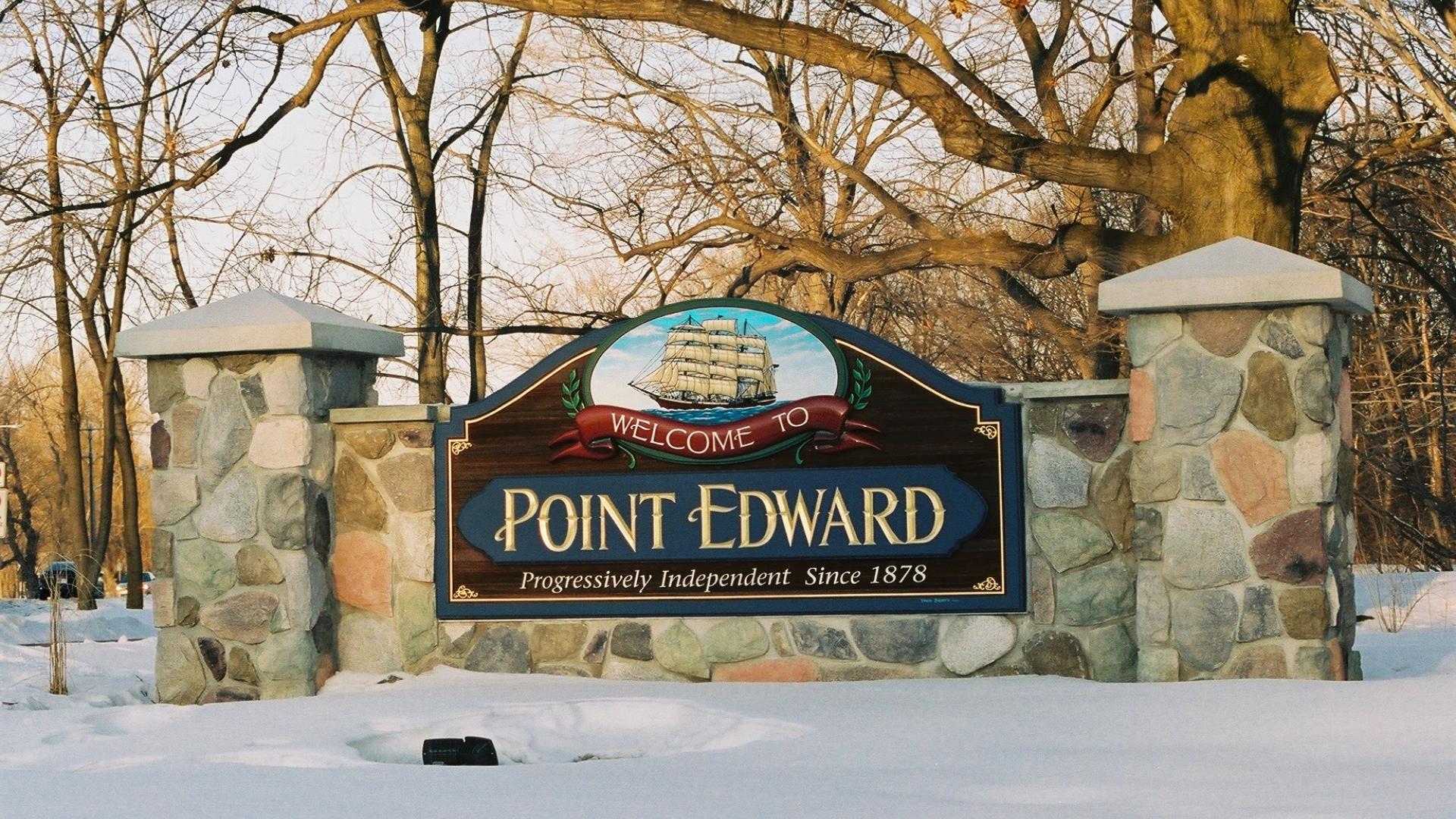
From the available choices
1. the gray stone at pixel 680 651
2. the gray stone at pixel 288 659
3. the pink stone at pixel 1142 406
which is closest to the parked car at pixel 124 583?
the gray stone at pixel 288 659

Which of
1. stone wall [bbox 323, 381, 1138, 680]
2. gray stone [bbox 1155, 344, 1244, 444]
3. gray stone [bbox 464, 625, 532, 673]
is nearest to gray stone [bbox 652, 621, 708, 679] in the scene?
stone wall [bbox 323, 381, 1138, 680]

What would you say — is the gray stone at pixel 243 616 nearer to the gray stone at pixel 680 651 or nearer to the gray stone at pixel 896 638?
the gray stone at pixel 680 651

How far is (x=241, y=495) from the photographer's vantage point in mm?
8039

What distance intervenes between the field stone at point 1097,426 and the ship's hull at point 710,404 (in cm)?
149

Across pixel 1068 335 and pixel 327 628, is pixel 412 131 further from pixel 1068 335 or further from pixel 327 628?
pixel 327 628

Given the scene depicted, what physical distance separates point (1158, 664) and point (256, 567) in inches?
179

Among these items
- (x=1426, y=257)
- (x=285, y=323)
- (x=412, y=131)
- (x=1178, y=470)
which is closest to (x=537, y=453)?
(x=285, y=323)

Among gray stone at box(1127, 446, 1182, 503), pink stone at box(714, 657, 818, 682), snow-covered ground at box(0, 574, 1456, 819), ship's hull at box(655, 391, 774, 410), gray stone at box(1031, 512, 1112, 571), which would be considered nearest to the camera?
snow-covered ground at box(0, 574, 1456, 819)

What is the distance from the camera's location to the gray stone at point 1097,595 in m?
7.41

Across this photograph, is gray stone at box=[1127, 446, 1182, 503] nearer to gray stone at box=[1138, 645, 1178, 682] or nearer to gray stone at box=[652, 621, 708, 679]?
gray stone at box=[1138, 645, 1178, 682]

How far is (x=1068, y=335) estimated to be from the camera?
13.8 meters

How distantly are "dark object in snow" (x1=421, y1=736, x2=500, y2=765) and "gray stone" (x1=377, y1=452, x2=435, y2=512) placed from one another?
2408mm

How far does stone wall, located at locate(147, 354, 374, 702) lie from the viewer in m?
7.97

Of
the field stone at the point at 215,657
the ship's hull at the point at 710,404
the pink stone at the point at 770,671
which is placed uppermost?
the ship's hull at the point at 710,404
